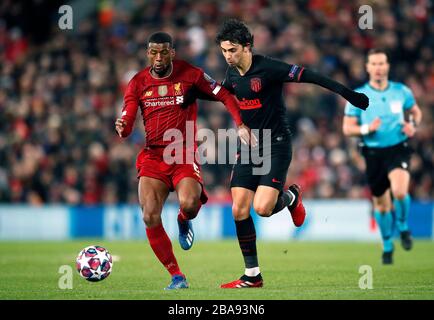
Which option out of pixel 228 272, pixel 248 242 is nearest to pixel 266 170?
pixel 248 242

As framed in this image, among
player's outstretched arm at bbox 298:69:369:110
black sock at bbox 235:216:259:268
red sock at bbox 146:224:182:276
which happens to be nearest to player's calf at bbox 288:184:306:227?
black sock at bbox 235:216:259:268

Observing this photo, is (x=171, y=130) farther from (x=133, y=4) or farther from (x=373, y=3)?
(x=133, y=4)

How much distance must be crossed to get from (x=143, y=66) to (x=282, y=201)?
12.9 metres

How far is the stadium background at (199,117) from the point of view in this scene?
20.4 m

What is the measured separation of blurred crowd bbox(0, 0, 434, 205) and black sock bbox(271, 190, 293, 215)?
31.8 feet

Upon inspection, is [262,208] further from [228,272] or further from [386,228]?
[386,228]

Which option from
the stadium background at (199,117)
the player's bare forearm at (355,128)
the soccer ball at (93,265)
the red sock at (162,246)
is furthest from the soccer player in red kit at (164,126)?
the stadium background at (199,117)

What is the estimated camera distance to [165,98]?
32.6 ft

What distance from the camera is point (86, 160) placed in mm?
21172

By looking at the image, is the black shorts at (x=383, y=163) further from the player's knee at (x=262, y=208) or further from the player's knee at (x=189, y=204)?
the player's knee at (x=189, y=204)

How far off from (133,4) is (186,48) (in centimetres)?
350

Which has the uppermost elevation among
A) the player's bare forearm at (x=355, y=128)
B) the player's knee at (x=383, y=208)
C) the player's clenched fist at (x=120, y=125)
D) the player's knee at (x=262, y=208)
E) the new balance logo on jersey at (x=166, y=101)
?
the new balance logo on jersey at (x=166, y=101)

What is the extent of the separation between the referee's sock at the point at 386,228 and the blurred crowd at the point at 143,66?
6884mm
